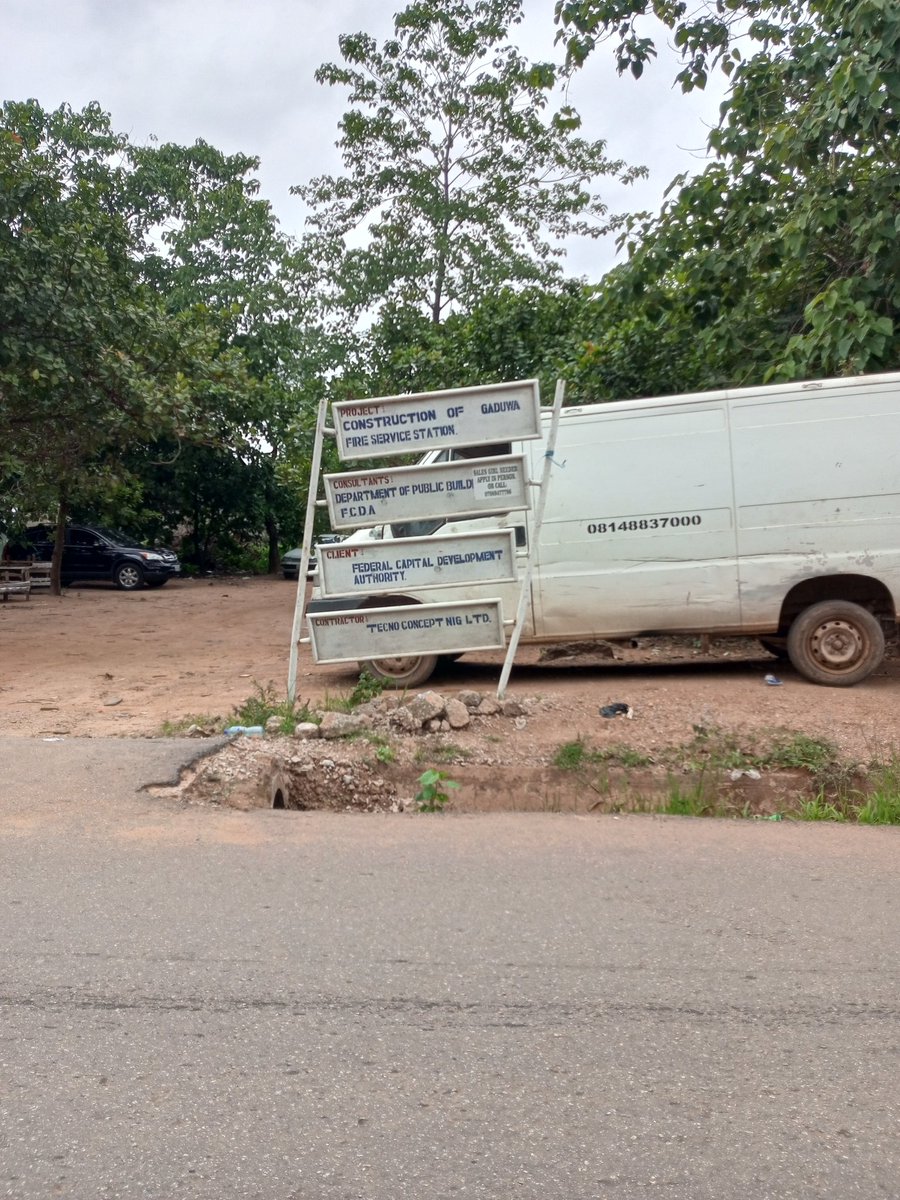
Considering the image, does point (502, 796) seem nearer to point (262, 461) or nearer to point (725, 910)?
point (725, 910)

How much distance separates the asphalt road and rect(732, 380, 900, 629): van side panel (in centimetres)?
412

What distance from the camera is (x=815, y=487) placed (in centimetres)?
934

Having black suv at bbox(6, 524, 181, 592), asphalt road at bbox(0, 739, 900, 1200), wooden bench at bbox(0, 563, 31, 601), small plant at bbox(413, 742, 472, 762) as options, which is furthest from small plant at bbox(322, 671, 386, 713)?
black suv at bbox(6, 524, 181, 592)

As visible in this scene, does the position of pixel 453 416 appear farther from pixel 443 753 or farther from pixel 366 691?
pixel 443 753

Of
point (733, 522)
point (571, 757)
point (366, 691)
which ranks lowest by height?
point (571, 757)

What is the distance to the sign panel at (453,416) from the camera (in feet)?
26.5

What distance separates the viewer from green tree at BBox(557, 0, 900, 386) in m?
9.27

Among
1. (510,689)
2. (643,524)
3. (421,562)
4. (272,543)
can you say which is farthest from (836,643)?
(272,543)

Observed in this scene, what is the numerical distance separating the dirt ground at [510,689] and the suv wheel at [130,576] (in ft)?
36.5

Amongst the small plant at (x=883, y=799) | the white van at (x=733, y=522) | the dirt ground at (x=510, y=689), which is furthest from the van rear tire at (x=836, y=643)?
the small plant at (x=883, y=799)

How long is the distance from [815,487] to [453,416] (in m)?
3.30

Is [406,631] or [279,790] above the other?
[406,631]

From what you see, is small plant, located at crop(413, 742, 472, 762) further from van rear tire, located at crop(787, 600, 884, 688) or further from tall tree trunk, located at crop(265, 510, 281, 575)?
tall tree trunk, located at crop(265, 510, 281, 575)

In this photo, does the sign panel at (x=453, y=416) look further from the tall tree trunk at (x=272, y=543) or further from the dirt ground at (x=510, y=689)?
the tall tree trunk at (x=272, y=543)
